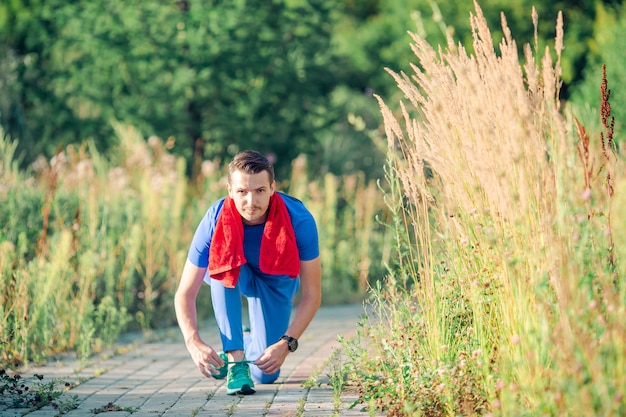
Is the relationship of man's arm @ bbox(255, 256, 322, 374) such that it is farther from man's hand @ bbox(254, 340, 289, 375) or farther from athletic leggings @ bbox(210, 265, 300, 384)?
athletic leggings @ bbox(210, 265, 300, 384)

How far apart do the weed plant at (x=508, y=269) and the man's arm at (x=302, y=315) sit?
14.6 inches

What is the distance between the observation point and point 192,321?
427cm

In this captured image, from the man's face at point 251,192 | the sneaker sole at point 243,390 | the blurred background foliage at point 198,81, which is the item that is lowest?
the sneaker sole at point 243,390

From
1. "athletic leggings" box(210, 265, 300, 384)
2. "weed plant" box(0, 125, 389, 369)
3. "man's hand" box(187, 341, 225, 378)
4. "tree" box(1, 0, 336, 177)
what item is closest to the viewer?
"man's hand" box(187, 341, 225, 378)

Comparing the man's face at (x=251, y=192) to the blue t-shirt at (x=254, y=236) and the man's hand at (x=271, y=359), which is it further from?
the man's hand at (x=271, y=359)

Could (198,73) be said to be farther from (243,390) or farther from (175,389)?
(243,390)

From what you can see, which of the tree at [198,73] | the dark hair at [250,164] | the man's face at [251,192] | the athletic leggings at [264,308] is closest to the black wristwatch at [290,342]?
the athletic leggings at [264,308]

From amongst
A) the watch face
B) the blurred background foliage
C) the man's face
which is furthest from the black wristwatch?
the blurred background foliage

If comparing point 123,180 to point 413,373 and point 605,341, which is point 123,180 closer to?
point 413,373

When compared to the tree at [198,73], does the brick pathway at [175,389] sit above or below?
below

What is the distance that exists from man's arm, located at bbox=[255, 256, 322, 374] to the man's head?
43 centimetres

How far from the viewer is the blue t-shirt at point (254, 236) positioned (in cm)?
437

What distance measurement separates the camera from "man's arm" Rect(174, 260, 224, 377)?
4066 mm

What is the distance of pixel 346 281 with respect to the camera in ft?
29.1
